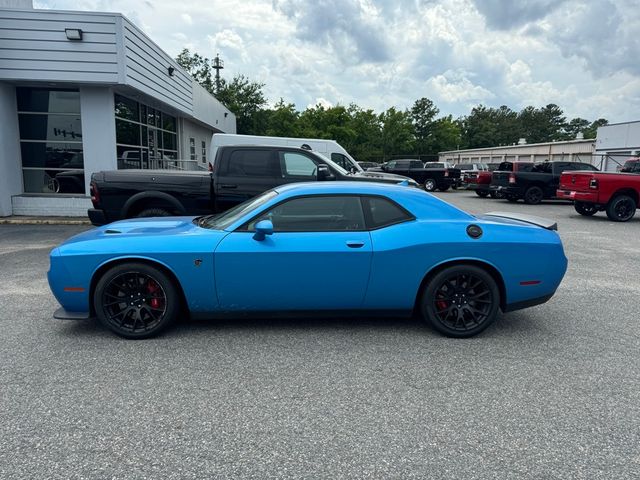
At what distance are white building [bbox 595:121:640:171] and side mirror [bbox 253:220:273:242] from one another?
28.5m

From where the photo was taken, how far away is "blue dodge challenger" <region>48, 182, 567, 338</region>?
406cm

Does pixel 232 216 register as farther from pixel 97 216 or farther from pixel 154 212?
pixel 97 216

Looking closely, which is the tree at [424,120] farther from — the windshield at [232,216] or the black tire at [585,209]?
the windshield at [232,216]

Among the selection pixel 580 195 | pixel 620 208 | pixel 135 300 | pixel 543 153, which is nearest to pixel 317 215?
pixel 135 300

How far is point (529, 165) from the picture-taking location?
1992 cm

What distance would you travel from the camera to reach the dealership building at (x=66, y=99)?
10.6 m

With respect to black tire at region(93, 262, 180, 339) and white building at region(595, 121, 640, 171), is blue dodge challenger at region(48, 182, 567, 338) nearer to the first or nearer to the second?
black tire at region(93, 262, 180, 339)

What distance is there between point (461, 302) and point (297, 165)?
15.3 ft

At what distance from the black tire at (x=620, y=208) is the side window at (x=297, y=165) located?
1012 cm

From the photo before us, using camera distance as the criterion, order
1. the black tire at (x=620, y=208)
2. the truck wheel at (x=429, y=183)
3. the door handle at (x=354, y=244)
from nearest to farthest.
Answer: the door handle at (x=354, y=244), the black tire at (x=620, y=208), the truck wheel at (x=429, y=183)

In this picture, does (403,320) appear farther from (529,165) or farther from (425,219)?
(529,165)

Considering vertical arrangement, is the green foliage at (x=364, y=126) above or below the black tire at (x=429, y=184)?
above

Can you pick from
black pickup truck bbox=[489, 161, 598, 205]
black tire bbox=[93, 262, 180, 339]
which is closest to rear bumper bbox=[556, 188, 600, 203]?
black pickup truck bbox=[489, 161, 598, 205]

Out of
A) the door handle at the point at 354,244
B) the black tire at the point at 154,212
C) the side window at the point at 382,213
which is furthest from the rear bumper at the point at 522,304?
the black tire at the point at 154,212
